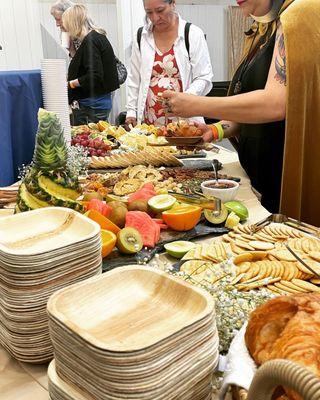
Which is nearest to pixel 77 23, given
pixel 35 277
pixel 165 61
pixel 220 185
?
pixel 165 61

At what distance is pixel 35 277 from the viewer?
90cm

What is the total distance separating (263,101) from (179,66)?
2204 mm

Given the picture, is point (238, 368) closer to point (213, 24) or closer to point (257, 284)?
point (257, 284)

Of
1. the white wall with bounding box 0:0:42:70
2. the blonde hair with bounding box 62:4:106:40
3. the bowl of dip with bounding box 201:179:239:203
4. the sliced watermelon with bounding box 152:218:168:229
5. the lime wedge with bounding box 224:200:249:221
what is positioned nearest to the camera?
the sliced watermelon with bounding box 152:218:168:229

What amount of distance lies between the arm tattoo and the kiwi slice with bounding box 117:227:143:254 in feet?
3.40

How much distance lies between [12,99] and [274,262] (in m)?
1.59

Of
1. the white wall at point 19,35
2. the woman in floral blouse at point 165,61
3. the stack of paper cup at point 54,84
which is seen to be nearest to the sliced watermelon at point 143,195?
the stack of paper cup at point 54,84

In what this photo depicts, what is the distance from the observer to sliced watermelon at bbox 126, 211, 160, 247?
1481 mm

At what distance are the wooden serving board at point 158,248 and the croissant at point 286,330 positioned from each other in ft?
1.54

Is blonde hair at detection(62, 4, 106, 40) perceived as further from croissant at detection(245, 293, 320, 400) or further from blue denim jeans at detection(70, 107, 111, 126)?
croissant at detection(245, 293, 320, 400)

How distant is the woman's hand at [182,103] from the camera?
2287mm

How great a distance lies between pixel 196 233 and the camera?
5.20 feet

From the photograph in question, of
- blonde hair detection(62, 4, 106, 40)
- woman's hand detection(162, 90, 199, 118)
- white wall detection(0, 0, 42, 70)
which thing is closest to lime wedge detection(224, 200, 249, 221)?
woman's hand detection(162, 90, 199, 118)

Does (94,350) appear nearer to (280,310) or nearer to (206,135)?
(280,310)
